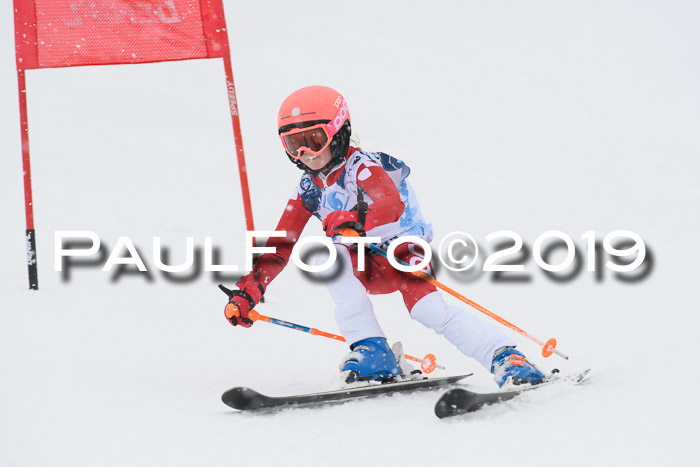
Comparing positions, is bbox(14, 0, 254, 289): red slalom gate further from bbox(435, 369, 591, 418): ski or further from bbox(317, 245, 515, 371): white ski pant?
bbox(435, 369, 591, 418): ski

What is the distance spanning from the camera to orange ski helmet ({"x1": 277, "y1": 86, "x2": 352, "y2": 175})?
11.7 feet

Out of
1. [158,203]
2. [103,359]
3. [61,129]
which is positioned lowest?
[103,359]

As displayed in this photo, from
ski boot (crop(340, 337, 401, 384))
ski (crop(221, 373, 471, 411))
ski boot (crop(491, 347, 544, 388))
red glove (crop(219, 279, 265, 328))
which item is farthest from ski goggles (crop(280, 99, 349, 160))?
ski boot (crop(491, 347, 544, 388))

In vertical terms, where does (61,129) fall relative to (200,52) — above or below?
A: above

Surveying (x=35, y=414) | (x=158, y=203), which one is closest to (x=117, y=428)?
(x=35, y=414)

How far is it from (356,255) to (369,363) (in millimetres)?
587

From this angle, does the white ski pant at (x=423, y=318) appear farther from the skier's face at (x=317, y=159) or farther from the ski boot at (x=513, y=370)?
the skier's face at (x=317, y=159)

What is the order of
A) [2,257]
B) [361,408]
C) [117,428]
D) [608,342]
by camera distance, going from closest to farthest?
1. [117,428]
2. [361,408]
3. [608,342]
4. [2,257]

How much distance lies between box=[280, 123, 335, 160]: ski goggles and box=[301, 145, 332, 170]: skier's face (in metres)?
0.03

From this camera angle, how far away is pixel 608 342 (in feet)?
14.6

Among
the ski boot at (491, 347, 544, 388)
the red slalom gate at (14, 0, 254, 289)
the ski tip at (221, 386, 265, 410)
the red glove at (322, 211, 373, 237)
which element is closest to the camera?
the ski tip at (221, 386, 265, 410)

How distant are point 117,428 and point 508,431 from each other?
5.30 ft

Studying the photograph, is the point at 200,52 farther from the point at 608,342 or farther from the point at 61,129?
the point at 61,129

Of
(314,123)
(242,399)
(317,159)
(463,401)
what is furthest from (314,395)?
(314,123)
